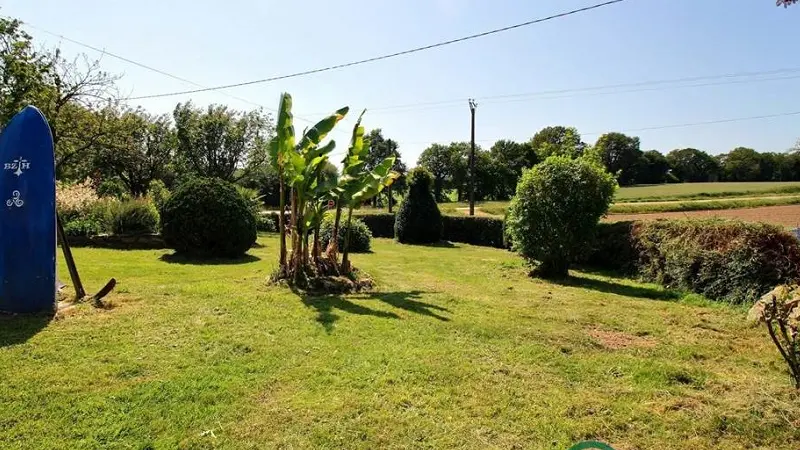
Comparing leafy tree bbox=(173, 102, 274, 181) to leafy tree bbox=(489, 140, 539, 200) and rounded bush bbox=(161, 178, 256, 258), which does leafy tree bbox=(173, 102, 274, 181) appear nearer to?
rounded bush bbox=(161, 178, 256, 258)

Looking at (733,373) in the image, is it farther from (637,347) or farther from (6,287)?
(6,287)

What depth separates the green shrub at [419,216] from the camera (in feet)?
62.7

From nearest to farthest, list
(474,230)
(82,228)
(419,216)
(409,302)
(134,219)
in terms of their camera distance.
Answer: (409,302)
(82,228)
(134,219)
(419,216)
(474,230)

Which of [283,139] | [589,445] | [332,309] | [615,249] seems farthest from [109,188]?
[589,445]

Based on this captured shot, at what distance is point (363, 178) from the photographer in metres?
8.90

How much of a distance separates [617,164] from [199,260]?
74.9m

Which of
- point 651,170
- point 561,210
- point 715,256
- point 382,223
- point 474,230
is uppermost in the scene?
point 651,170

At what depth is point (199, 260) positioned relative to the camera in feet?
35.4

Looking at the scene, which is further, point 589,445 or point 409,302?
point 409,302

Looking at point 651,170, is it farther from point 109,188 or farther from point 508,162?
point 109,188

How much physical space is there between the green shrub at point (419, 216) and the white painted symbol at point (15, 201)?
47.2 feet

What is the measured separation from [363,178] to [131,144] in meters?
18.2

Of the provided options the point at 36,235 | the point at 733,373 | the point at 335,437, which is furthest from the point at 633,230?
the point at 36,235

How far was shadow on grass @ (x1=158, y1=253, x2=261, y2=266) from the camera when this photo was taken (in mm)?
10367
